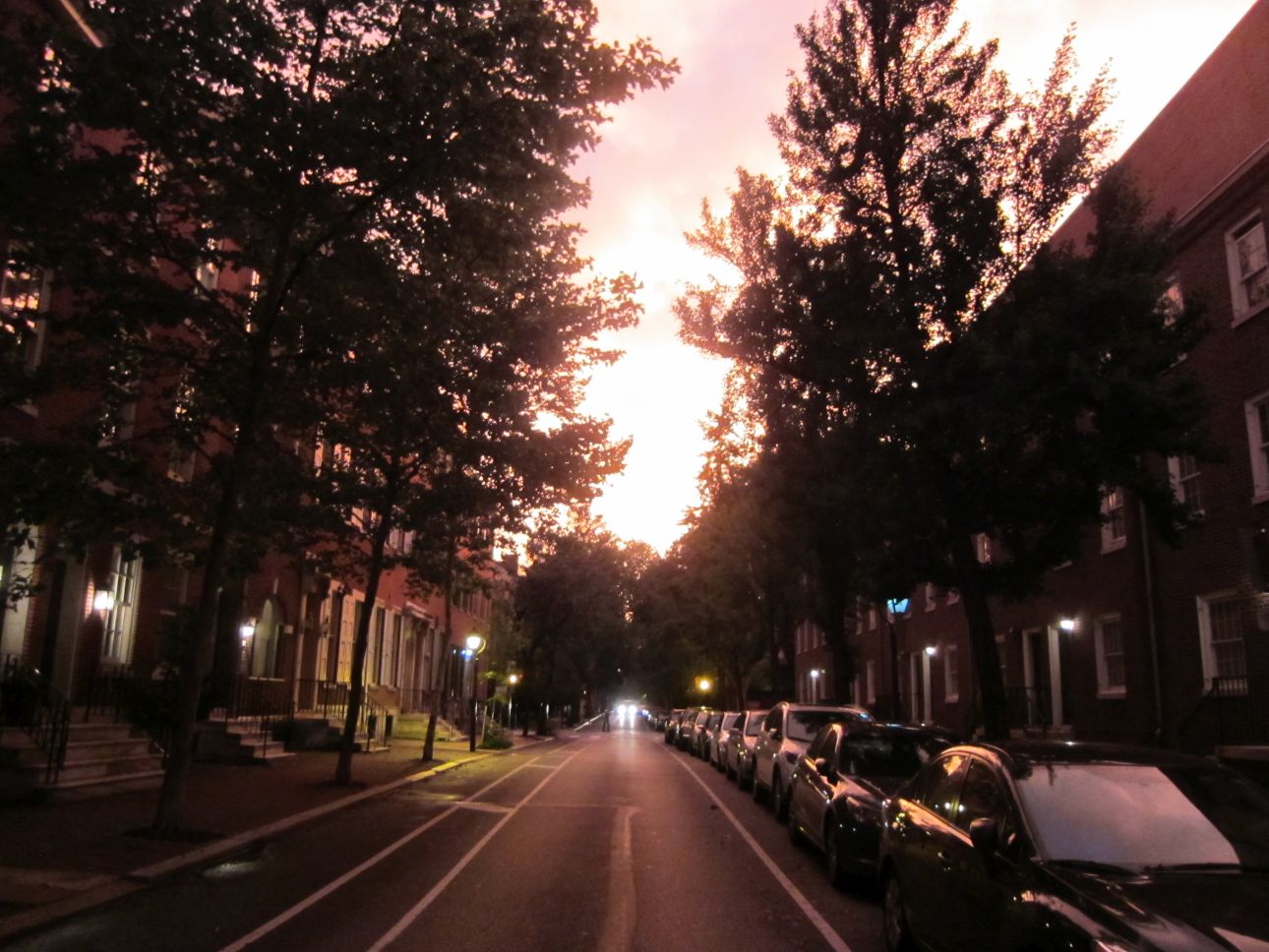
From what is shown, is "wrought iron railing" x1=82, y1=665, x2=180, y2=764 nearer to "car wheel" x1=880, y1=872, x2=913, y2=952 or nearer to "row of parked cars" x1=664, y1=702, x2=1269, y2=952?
"car wheel" x1=880, y1=872, x2=913, y2=952

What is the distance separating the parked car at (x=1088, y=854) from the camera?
13.9 feet

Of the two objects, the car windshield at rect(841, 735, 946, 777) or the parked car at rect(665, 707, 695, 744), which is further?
the parked car at rect(665, 707, 695, 744)

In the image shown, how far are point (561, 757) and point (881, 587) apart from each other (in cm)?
1759

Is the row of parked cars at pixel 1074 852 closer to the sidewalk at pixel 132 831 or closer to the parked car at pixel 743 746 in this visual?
the sidewalk at pixel 132 831

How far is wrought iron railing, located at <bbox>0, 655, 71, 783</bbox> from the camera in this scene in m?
14.0

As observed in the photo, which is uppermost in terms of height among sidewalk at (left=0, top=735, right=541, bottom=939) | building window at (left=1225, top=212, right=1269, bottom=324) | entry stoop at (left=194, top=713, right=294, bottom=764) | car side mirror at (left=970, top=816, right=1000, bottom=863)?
building window at (left=1225, top=212, right=1269, bottom=324)

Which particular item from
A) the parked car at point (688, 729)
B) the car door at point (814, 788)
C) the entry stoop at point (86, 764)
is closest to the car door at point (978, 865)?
the car door at point (814, 788)

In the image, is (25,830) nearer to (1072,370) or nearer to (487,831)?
(487,831)

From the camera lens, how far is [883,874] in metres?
7.43

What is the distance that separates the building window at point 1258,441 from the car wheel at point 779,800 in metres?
8.72

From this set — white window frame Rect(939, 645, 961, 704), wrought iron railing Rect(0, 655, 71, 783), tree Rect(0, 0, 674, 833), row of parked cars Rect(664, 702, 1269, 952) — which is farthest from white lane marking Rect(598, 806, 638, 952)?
white window frame Rect(939, 645, 961, 704)

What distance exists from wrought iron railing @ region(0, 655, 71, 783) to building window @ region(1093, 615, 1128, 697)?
18.7 metres

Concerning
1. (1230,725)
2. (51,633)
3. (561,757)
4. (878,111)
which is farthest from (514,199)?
(561,757)

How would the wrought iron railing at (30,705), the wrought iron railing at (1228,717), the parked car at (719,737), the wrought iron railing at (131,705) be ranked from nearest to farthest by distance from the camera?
1. the wrought iron railing at (30,705)
2. the wrought iron railing at (1228,717)
3. the wrought iron railing at (131,705)
4. the parked car at (719,737)
